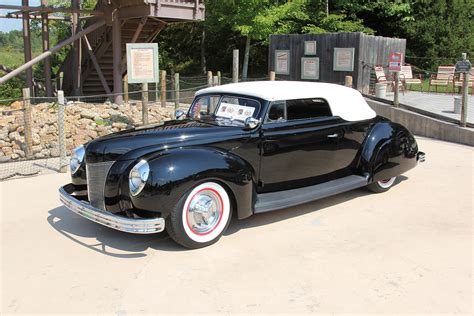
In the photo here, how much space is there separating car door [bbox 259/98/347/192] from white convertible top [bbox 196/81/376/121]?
80 mm

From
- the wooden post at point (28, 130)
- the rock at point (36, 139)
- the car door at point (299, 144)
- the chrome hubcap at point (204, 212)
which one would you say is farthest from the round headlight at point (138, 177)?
the rock at point (36, 139)

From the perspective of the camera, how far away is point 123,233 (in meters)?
5.27

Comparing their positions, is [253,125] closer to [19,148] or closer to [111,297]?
[111,297]

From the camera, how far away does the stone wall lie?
10.4m

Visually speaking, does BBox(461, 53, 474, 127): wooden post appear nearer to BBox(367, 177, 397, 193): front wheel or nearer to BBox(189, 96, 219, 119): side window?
BBox(367, 177, 397, 193): front wheel

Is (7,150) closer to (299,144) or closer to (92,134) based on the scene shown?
(92,134)

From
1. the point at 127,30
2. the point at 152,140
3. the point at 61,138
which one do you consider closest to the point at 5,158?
the point at 61,138

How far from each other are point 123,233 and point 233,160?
1439mm

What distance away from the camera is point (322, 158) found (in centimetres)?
596

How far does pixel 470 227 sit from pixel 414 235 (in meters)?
0.75

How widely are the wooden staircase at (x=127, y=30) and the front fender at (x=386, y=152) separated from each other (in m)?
10.2

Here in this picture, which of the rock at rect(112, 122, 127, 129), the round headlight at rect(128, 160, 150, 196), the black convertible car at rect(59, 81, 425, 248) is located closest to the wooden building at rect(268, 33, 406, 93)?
the rock at rect(112, 122, 127, 129)

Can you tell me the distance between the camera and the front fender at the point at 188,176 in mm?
4488

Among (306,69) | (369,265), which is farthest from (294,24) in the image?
(369,265)
